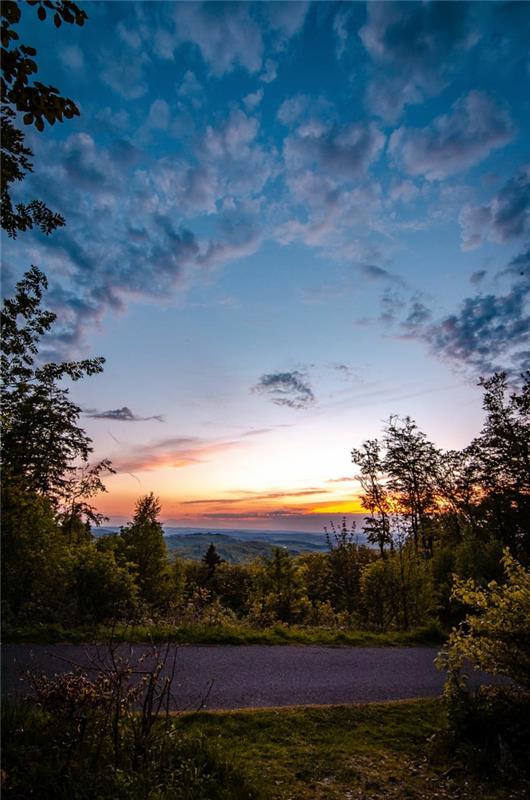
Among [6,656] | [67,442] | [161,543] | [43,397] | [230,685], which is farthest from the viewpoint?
[161,543]

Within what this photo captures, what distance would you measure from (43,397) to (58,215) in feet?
24.5

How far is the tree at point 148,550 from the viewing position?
27.8 meters

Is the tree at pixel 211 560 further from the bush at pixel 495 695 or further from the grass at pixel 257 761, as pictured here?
the bush at pixel 495 695

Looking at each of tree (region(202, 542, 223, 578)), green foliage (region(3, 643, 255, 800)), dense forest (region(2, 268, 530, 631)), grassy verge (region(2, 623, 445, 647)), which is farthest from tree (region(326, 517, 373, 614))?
tree (region(202, 542, 223, 578))

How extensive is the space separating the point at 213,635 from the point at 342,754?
20.3 feet

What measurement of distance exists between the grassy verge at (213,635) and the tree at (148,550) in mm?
16868

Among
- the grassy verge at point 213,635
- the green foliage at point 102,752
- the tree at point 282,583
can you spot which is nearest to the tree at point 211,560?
the tree at point 282,583

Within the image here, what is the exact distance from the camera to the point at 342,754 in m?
6.02

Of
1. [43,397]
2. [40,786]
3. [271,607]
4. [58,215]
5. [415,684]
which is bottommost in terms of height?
[271,607]

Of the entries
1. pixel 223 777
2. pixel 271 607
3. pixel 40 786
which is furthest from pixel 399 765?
pixel 271 607

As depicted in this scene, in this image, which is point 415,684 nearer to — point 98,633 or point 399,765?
point 399,765

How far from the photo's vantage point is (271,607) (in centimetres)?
2164

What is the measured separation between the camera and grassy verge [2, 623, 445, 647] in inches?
412

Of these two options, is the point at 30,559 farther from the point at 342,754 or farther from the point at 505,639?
the point at 505,639
